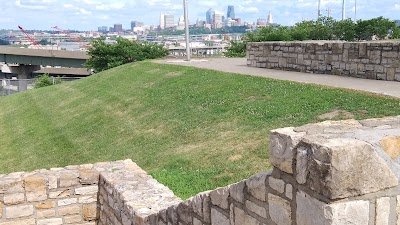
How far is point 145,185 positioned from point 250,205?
10.3 feet

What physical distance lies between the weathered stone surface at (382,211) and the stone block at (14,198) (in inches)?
217

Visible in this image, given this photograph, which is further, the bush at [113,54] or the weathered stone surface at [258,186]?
the bush at [113,54]

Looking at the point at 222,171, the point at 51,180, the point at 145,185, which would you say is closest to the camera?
the point at 145,185

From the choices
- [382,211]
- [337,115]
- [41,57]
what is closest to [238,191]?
[382,211]

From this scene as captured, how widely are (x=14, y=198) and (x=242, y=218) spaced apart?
4619mm

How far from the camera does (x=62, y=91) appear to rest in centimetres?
2227

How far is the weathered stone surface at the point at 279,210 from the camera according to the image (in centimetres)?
282

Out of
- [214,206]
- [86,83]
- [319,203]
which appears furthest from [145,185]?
[86,83]

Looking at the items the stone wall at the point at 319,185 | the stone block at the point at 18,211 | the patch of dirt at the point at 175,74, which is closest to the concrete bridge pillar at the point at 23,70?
the patch of dirt at the point at 175,74

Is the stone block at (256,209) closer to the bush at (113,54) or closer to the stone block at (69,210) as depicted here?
the stone block at (69,210)

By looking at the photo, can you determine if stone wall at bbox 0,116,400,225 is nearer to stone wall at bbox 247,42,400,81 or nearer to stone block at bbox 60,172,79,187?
stone block at bbox 60,172,79,187

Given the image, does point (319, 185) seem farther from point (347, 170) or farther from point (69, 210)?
point (69, 210)

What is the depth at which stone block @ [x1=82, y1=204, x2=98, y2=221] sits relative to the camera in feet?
23.7

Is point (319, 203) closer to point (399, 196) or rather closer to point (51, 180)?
point (399, 196)
